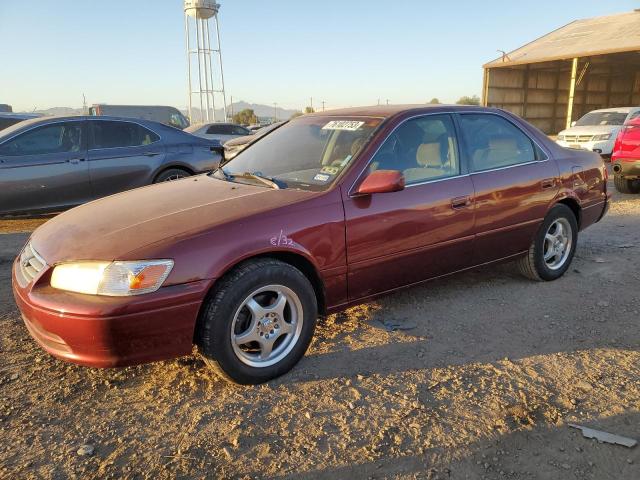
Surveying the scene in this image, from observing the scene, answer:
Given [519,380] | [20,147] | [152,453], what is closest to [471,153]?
[519,380]

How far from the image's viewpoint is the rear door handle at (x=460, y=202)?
3607 mm

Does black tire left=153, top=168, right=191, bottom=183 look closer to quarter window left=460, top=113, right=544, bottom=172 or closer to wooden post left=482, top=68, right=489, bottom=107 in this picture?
quarter window left=460, top=113, right=544, bottom=172

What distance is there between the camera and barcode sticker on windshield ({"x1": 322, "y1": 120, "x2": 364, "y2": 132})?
360cm

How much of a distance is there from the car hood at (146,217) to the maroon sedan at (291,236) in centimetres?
1

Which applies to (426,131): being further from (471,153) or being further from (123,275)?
(123,275)

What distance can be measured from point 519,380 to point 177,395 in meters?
1.89

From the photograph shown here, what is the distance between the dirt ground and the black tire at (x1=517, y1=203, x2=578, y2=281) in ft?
1.98

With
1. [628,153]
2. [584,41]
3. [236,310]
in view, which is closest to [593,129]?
[628,153]

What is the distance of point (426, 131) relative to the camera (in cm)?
369

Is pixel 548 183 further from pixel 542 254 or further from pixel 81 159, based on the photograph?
pixel 81 159

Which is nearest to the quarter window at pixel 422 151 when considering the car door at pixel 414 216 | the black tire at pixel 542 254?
the car door at pixel 414 216

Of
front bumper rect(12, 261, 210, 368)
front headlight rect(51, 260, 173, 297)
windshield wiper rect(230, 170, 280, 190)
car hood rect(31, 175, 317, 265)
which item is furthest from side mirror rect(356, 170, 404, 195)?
Result: front headlight rect(51, 260, 173, 297)

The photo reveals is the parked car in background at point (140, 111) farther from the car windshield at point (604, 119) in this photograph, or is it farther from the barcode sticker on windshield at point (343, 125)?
the barcode sticker on windshield at point (343, 125)

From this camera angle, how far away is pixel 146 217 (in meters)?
2.94
